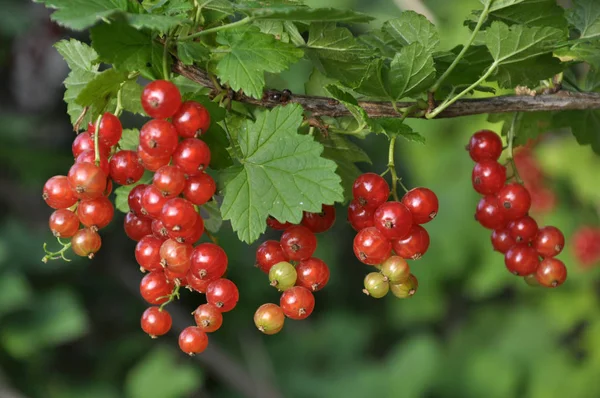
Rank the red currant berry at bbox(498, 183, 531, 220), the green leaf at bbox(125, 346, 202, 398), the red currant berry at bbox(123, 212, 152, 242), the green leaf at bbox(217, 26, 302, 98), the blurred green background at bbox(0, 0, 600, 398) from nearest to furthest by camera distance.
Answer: the green leaf at bbox(217, 26, 302, 98), the red currant berry at bbox(123, 212, 152, 242), the red currant berry at bbox(498, 183, 531, 220), the blurred green background at bbox(0, 0, 600, 398), the green leaf at bbox(125, 346, 202, 398)

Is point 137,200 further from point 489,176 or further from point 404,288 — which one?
point 489,176

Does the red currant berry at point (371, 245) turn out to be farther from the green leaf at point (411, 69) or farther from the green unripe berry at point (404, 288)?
the green leaf at point (411, 69)

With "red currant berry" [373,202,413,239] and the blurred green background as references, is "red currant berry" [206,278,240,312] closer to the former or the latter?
"red currant berry" [373,202,413,239]

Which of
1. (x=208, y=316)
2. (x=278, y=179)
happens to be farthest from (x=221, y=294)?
(x=278, y=179)

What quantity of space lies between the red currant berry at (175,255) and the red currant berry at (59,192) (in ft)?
0.35

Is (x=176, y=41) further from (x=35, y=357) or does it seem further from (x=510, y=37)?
(x=35, y=357)

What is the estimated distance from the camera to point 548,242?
92cm

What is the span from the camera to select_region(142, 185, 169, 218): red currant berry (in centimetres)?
69

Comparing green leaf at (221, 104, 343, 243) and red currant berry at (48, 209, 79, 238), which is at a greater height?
green leaf at (221, 104, 343, 243)

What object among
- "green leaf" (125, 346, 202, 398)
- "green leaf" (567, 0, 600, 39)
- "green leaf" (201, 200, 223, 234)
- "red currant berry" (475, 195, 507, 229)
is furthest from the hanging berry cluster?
"green leaf" (125, 346, 202, 398)

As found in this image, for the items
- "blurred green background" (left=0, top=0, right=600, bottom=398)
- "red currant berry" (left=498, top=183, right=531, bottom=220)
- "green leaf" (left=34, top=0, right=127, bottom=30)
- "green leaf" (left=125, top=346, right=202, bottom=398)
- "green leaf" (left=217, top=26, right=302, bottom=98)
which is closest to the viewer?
"green leaf" (left=34, top=0, right=127, bottom=30)

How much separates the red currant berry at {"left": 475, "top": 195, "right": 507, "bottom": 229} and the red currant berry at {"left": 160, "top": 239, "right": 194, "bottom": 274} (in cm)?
40

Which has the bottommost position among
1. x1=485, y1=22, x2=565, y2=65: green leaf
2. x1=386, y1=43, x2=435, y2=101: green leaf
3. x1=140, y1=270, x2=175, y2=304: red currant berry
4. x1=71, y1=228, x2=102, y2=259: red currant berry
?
x1=140, y1=270, x2=175, y2=304: red currant berry

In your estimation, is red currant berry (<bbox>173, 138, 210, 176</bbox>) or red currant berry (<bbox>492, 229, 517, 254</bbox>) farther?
red currant berry (<bbox>492, 229, 517, 254</bbox>)
